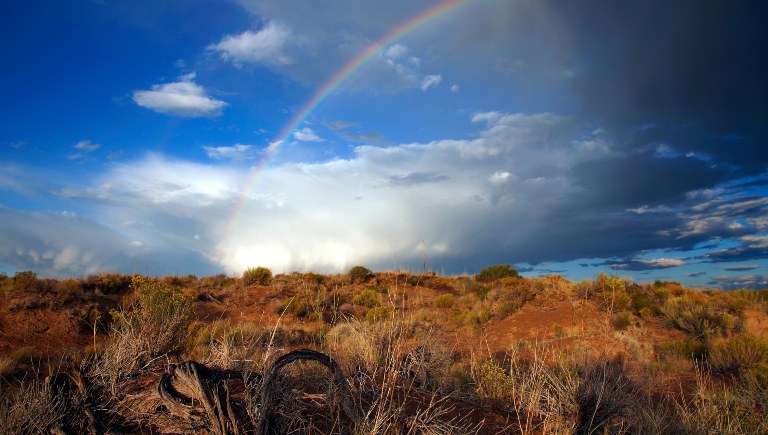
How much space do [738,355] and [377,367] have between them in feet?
35.4

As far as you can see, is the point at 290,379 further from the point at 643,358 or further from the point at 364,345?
the point at 643,358

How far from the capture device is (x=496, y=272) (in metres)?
37.0

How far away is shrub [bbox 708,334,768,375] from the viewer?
1118 cm

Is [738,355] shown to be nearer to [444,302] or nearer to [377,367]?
[377,367]

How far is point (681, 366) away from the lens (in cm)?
1144

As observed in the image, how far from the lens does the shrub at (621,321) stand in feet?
56.7

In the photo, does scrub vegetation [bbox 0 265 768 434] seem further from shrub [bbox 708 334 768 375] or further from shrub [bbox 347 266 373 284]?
shrub [bbox 347 266 373 284]

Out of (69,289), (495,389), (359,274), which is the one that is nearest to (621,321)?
(495,389)

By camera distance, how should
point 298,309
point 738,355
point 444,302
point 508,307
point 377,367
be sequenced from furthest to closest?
point 444,302 → point 508,307 → point 298,309 → point 738,355 → point 377,367

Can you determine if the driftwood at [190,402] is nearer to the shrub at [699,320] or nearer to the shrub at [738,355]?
the shrub at [738,355]

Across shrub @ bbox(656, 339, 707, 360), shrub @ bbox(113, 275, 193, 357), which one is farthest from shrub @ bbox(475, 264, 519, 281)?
shrub @ bbox(113, 275, 193, 357)

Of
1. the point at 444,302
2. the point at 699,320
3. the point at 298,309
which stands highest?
the point at 444,302

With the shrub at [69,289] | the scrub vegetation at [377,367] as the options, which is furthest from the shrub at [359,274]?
the shrub at [69,289]

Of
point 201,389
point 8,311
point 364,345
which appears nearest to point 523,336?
point 364,345
